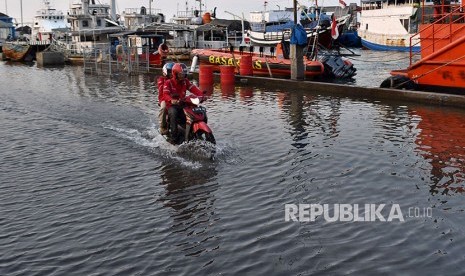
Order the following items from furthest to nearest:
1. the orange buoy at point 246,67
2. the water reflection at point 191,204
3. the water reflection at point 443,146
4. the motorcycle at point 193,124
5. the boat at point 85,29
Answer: the boat at point 85,29
the orange buoy at point 246,67
the motorcycle at point 193,124
the water reflection at point 443,146
the water reflection at point 191,204

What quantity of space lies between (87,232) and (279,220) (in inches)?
96.0

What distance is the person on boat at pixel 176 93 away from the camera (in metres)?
10.5

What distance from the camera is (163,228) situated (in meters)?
6.63

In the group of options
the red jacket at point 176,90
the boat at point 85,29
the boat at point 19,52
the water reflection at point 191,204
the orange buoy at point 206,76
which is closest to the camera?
the water reflection at point 191,204

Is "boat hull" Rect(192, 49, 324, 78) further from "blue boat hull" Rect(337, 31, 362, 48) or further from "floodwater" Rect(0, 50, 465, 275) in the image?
"blue boat hull" Rect(337, 31, 362, 48)

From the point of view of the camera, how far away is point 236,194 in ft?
26.0

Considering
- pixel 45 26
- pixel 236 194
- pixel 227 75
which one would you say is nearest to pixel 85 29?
pixel 45 26

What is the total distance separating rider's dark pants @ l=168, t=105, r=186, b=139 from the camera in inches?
413

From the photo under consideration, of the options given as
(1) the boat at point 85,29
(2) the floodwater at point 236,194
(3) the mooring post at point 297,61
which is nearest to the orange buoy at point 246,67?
(3) the mooring post at point 297,61

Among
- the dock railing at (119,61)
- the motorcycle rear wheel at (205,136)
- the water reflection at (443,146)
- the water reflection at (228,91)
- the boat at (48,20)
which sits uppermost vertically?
the boat at (48,20)

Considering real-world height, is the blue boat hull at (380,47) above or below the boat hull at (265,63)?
above

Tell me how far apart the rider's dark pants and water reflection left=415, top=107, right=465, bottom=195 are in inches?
188

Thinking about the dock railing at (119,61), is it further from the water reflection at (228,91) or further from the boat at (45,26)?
the boat at (45,26)

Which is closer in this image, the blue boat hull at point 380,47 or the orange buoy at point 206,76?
the orange buoy at point 206,76
